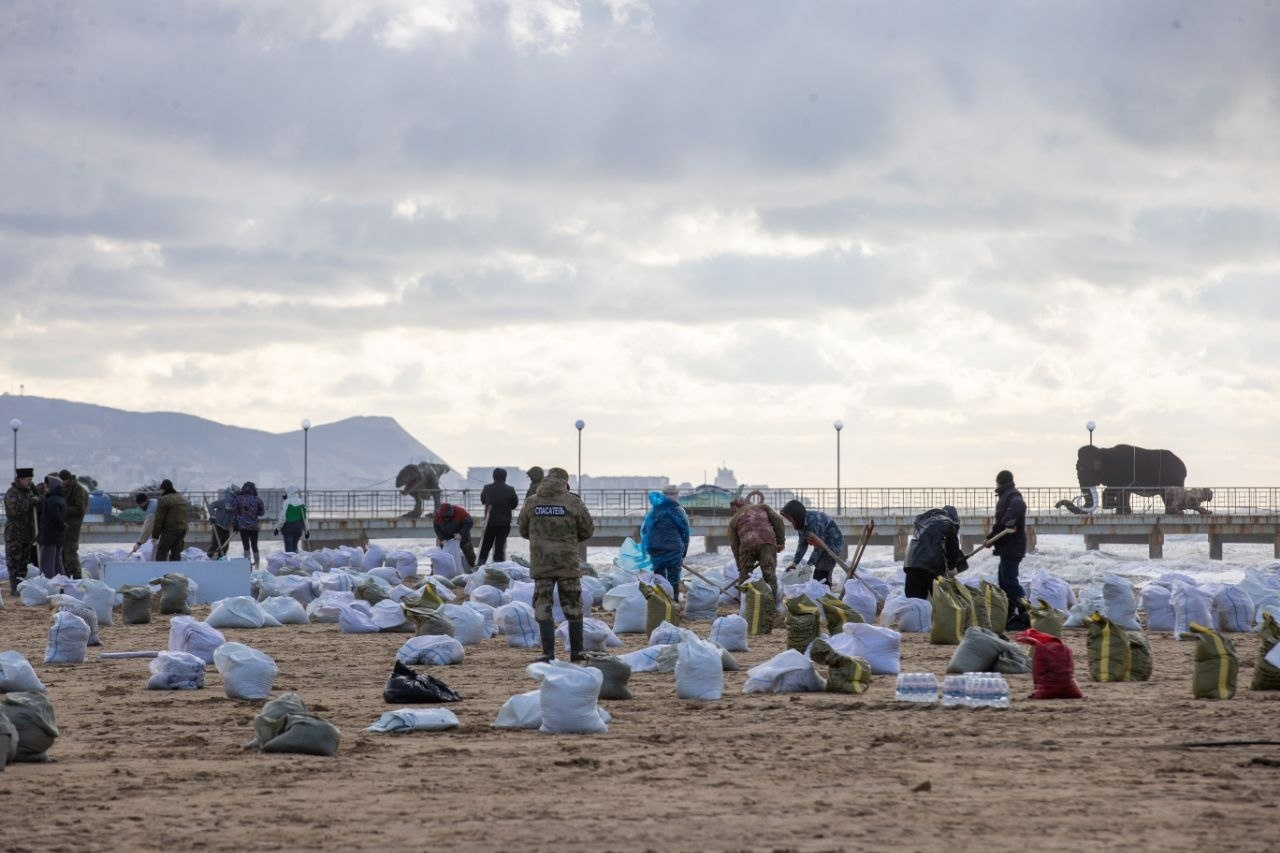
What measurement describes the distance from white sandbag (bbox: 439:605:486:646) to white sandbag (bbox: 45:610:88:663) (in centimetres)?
250

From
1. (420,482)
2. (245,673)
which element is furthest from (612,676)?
(420,482)

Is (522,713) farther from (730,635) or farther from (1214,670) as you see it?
(730,635)

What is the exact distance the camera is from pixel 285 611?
15.4 m

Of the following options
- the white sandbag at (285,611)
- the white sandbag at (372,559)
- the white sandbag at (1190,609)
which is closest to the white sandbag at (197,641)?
the white sandbag at (285,611)

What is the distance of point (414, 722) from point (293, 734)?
2.87ft

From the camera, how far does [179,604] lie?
1692 centimetres

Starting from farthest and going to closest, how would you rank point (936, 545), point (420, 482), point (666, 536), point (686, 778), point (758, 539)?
point (420, 482) < point (666, 536) < point (758, 539) < point (936, 545) < point (686, 778)

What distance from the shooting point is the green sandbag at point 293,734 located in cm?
702

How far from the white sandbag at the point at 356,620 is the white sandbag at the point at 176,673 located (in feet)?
14.6

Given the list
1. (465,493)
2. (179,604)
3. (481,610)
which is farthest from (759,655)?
(465,493)

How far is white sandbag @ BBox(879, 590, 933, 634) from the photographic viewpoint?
1377cm

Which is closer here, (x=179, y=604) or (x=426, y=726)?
(x=426, y=726)

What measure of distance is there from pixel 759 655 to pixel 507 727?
4.22 meters

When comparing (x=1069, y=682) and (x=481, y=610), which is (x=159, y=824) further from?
(x=481, y=610)
